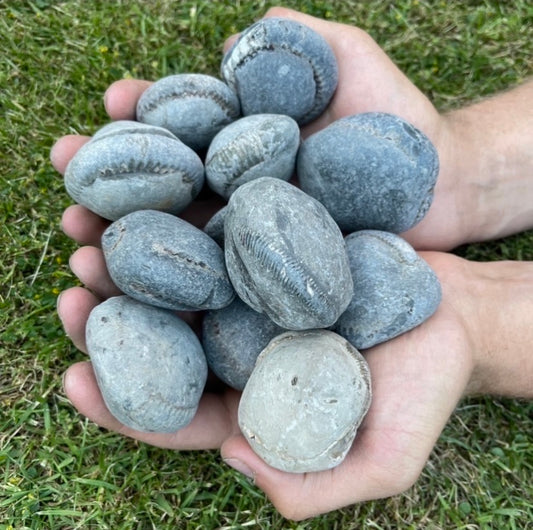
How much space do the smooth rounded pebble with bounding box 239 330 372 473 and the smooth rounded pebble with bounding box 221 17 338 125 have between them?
605mm

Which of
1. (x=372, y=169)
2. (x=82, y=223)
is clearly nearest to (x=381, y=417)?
(x=372, y=169)

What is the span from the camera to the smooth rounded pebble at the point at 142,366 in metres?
1.19

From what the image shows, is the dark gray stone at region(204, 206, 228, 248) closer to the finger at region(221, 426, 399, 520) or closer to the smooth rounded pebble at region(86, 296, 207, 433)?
the smooth rounded pebble at region(86, 296, 207, 433)

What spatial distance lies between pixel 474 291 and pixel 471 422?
0.36m

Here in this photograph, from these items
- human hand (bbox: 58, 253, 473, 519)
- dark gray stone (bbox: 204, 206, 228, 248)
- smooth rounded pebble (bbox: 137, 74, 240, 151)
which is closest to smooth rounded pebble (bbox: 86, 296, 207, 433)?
human hand (bbox: 58, 253, 473, 519)

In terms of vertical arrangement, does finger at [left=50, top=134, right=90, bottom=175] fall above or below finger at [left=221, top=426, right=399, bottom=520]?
above

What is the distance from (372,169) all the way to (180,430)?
709 millimetres

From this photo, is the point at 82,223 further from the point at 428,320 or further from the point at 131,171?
the point at 428,320

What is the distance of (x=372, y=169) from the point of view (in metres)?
1.34

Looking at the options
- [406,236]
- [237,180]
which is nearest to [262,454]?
[237,180]

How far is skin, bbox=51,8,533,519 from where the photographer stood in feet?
4.07

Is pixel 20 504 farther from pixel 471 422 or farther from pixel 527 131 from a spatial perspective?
pixel 527 131

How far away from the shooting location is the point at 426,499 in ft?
5.22

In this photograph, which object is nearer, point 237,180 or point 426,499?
point 237,180
